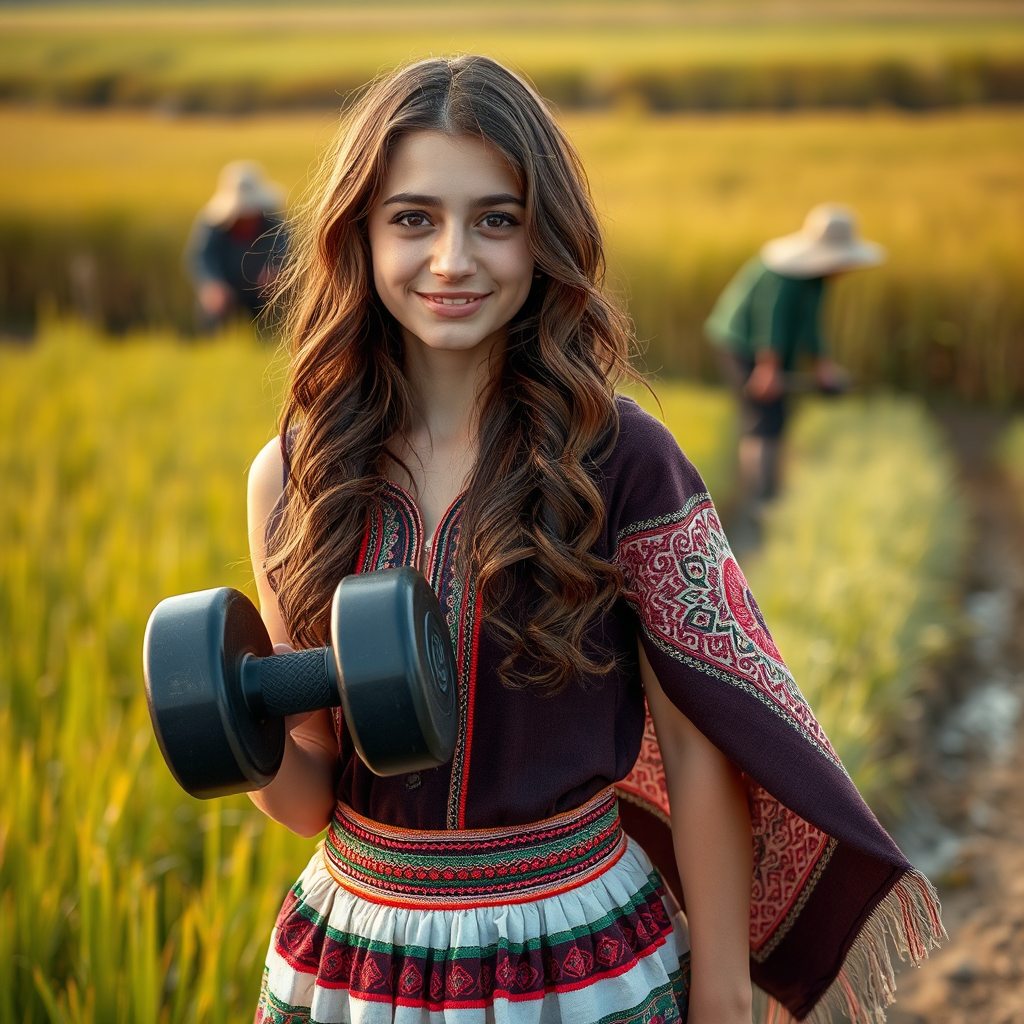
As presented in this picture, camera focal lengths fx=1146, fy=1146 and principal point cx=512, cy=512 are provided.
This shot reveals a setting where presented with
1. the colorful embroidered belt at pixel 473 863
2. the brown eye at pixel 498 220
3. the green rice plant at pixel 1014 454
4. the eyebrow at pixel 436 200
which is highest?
the eyebrow at pixel 436 200

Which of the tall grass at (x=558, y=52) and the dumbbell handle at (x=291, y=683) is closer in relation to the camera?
the dumbbell handle at (x=291, y=683)

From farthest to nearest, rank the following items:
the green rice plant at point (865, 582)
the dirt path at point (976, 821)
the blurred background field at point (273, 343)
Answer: the green rice plant at point (865, 582) → the dirt path at point (976, 821) → the blurred background field at point (273, 343)

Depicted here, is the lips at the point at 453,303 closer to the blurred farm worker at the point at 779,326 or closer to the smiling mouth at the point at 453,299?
the smiling mouth at the point at 453,299

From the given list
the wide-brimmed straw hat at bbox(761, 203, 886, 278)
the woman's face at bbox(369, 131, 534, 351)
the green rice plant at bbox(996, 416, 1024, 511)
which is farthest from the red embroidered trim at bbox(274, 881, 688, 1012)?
the green rice plant at bbox(996, 416, 1024, 511)

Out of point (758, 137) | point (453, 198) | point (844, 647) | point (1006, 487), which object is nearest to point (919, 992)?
point (844, 647)

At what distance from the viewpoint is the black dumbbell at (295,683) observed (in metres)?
0.90

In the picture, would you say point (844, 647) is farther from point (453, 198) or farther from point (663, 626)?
point (453, 198)

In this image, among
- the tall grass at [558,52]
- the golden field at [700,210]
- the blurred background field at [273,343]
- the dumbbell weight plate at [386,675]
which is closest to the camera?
the dumbbell weight plate at [386,675]

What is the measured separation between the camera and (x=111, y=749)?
1.98m

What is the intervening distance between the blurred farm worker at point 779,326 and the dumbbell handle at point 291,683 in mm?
4355

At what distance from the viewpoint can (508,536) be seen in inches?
42.9

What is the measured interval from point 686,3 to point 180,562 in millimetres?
8139

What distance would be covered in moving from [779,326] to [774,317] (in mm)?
48

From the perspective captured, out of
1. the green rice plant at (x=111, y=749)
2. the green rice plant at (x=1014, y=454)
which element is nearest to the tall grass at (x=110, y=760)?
the green rice plant at (x=111, y=749)
